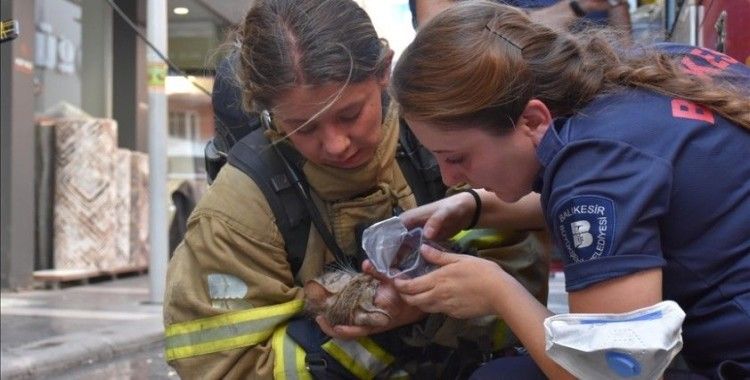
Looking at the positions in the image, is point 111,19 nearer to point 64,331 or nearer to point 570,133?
point 64,331

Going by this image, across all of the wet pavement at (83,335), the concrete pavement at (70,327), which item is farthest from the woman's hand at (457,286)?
the concrete pavement at (70,327)

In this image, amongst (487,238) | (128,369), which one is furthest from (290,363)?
(128,369)

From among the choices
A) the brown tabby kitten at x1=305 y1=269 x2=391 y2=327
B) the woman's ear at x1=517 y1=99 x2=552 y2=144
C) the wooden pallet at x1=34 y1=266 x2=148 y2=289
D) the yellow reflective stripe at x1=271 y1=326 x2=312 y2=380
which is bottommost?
the wooden pallet at x1=34 y1=266 x2=148 y2=289

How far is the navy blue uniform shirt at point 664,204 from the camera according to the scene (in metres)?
1.72

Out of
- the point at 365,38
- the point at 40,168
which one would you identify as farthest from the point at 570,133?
the point at 40,168

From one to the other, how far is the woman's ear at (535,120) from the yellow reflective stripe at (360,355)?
0.64m

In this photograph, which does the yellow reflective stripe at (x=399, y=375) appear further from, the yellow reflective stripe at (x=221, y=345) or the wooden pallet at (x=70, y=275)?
the wooden pallet at (x=70, y=275)

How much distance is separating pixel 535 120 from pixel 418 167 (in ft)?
2.31

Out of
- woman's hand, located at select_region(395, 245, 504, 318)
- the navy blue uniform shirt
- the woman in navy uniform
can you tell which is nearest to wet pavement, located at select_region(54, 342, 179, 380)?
woman's hand, located at select_region(395, 245, 504, 318)

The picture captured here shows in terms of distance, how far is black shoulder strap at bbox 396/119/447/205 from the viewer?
2613 mm

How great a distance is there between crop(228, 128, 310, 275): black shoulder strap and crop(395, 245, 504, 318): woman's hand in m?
0.39

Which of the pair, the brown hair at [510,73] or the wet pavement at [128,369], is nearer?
the brown hair at [510,73]

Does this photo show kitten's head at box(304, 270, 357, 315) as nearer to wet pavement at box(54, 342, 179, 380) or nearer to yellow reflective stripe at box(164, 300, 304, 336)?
yellow reflective stripe at box(164, 300, 304, 336)

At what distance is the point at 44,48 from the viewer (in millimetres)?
10164
